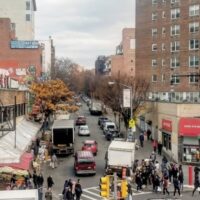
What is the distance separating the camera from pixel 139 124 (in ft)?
261

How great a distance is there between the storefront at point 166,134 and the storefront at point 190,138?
3.46 metres

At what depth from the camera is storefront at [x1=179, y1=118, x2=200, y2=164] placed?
47.0 meters

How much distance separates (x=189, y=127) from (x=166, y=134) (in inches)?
253

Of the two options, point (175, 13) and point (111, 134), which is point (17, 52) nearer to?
point (175, 13)

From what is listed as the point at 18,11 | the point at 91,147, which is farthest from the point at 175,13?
the point at 18,11

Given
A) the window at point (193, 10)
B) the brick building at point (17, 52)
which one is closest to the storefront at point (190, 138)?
the window at point (193, 10)

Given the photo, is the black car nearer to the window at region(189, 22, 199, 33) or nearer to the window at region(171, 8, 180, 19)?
the window at region(189, 22, 199, 33)

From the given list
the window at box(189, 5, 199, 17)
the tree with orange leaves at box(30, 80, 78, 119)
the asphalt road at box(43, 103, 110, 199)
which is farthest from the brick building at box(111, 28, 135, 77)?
the asphalt road at box(43, 103, 110, 199)

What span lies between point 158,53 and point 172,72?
4.21m

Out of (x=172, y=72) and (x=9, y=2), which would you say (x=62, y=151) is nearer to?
(x=172, y=72)

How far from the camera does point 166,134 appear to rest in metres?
53.6

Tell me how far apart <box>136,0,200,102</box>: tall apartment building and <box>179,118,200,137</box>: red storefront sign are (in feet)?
82.9

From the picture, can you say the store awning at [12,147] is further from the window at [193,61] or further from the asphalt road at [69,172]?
the window at [193,61]

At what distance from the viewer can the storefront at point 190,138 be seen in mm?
46969
